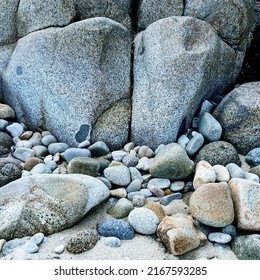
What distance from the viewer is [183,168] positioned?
3.19m

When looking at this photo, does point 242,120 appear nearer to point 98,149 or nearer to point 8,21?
point 98,149

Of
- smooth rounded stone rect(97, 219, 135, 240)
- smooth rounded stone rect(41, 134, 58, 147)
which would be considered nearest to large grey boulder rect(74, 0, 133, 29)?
smooth rounded stone rect(41, 134, 58, 147)

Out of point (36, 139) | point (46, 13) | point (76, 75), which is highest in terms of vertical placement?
point (46, 13)

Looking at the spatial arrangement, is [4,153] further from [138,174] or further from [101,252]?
[101,252]

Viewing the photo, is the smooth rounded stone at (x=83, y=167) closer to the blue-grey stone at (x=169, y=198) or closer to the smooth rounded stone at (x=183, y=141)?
the blue-grey stone at (x=169, y=198)

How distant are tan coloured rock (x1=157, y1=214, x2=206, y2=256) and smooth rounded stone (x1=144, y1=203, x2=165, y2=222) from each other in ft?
0.35

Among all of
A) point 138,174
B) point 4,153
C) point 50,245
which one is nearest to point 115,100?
point 138,174

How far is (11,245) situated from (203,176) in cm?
156

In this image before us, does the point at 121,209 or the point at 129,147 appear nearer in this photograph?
the point at 121,209

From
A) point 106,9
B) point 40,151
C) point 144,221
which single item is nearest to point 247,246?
point 144,221

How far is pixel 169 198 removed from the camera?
122 inches

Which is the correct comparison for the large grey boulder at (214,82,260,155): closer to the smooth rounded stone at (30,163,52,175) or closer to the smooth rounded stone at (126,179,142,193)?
the smooth rounded stone at (126,179,142,193)
